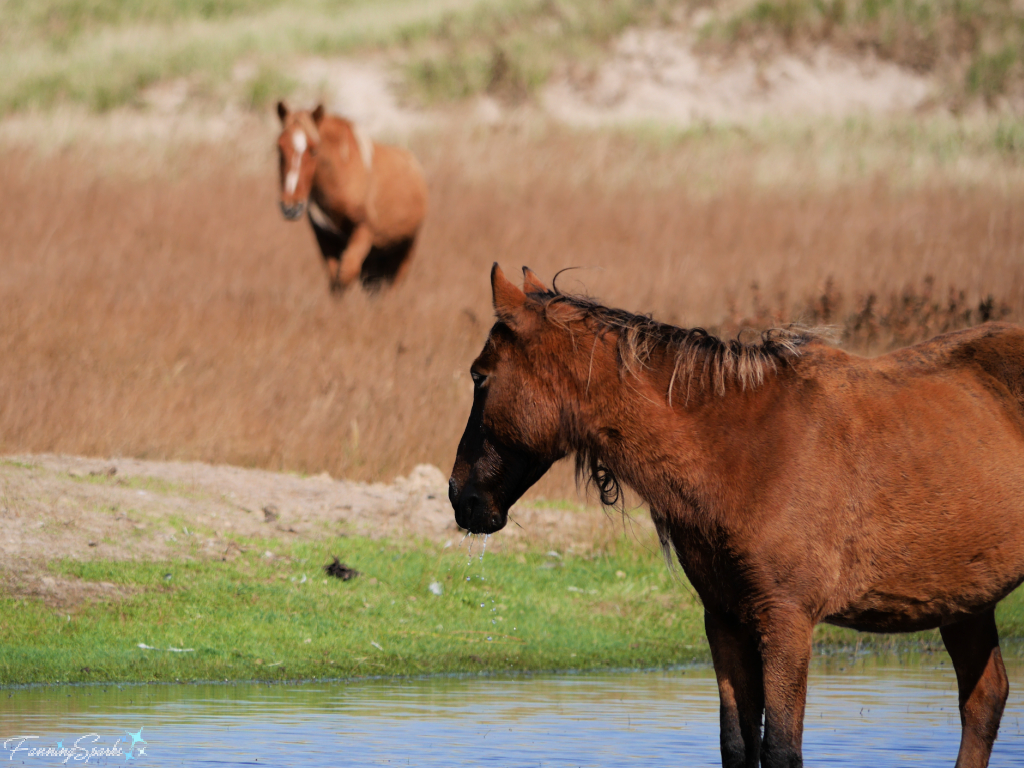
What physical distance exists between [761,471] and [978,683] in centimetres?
161

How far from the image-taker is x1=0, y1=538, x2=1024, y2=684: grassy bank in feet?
24.6

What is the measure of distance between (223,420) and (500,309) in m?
7.17

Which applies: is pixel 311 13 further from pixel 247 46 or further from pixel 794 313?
pixel 794 313

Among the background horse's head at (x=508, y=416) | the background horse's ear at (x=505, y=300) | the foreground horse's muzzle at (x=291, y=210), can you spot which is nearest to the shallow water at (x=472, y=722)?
the background horse's head at (x=508, y=416)

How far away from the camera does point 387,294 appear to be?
16.7 meters

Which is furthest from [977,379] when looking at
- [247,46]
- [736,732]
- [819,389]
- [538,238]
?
[247,46]

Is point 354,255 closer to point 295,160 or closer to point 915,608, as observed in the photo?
point 295,160

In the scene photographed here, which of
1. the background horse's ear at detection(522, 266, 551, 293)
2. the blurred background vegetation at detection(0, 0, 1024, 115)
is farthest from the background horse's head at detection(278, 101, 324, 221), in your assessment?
the blurred background vegetation at detection(0, 0, 1024, 115)

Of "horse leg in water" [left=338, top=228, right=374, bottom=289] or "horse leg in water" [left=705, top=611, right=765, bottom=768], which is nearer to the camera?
"horse leg in water" [left=705, top=611, right=765, bottom=768]

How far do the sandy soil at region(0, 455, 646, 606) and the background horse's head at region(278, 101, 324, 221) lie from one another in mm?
5281

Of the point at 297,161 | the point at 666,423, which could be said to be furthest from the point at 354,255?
the point at 666,423

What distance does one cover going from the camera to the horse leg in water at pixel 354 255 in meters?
16.4

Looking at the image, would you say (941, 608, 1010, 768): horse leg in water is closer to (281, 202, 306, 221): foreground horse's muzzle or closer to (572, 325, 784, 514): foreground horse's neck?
(572, 325, 784, 514): foreground horse's neck

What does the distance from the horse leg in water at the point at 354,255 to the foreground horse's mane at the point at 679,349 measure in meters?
11.4
